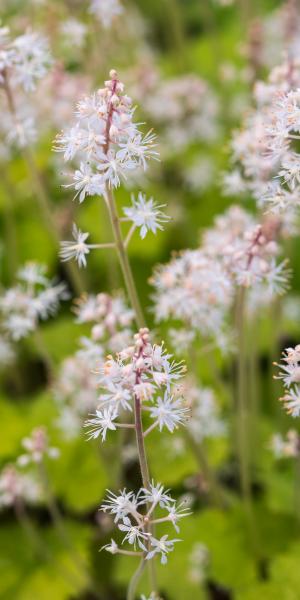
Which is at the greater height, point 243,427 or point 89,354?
point 89,354

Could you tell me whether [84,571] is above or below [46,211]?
below

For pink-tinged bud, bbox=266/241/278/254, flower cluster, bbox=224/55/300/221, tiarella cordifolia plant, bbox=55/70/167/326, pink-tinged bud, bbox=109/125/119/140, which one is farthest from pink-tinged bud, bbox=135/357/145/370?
pink-tinged bud, bbox=266/241/278/254

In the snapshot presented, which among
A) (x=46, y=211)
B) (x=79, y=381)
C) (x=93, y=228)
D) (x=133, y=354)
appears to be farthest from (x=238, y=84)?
(x=133, y=354)

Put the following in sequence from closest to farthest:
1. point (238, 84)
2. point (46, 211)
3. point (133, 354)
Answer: point (133, 354) → point (46, 211) → point (238, 84)

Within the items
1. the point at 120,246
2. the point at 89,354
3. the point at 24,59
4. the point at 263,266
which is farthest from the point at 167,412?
the point at 24,59

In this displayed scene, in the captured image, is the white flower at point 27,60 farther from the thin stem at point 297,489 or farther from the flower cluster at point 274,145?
the thin stem at point 297,489

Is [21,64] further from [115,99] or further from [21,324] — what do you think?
[115,99]

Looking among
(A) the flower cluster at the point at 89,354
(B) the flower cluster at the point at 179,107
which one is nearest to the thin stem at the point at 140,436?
(A) the flower cluster at the point at 89,354

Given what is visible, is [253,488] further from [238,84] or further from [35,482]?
[238,84]
